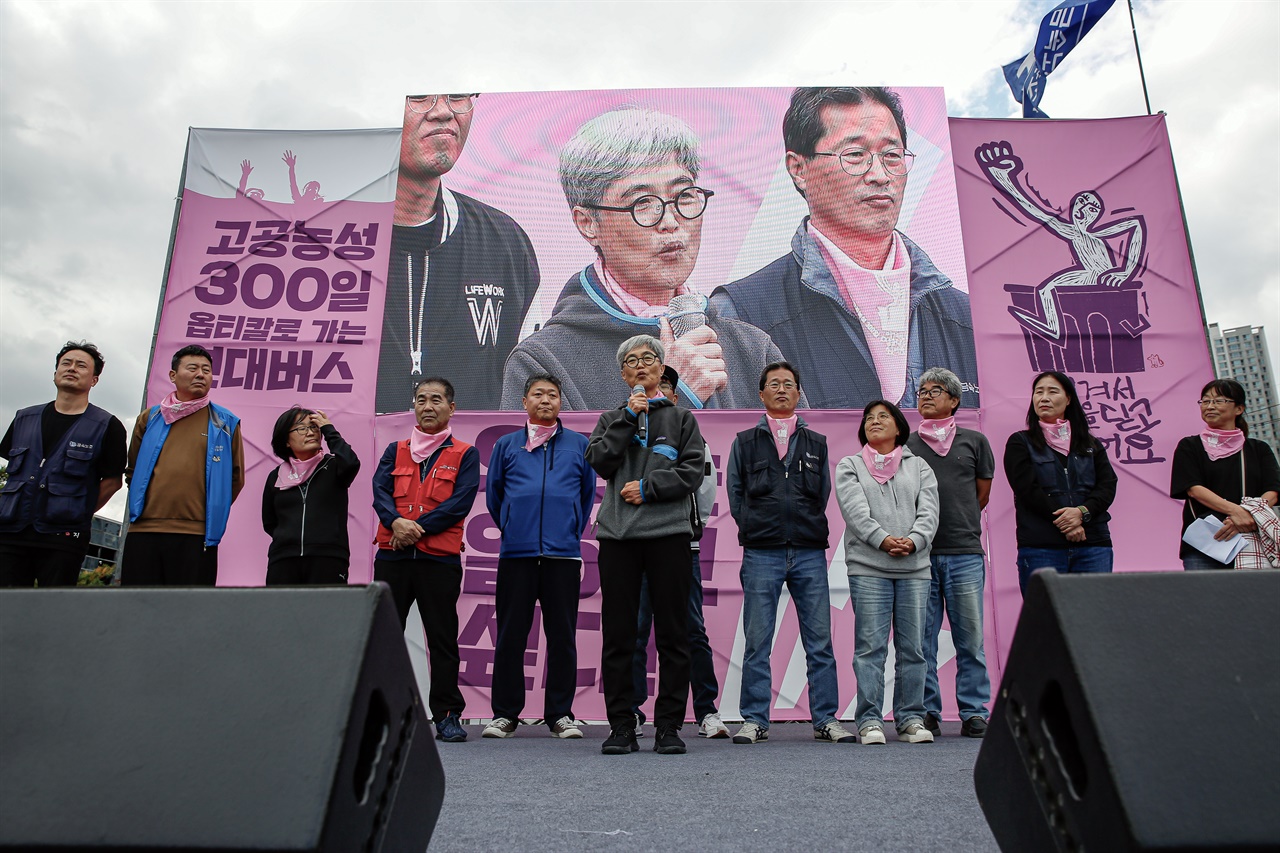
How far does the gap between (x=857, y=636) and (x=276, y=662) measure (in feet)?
9.30

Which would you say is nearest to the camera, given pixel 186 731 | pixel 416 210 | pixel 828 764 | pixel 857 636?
pixel 186 731

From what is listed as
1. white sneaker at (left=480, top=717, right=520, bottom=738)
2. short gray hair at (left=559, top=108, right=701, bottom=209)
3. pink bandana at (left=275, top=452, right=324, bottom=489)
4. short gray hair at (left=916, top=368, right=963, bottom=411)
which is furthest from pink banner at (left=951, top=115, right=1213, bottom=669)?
pink bandana at (left=275, top=452, right=324, bottom=489)

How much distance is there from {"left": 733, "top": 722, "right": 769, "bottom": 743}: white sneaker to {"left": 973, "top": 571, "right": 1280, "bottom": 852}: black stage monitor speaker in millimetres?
2184

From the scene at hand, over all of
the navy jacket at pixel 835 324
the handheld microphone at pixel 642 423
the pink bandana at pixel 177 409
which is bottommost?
the handheld microphone at pixel 642 423

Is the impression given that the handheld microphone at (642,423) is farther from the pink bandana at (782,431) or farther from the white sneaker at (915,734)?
the white sneaker at (915,734)

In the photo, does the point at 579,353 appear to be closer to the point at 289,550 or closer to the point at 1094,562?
the point at 289,550

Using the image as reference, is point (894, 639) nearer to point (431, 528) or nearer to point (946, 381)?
point (946, 381)

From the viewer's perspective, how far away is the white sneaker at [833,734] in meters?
3.29

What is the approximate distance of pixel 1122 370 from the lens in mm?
4621

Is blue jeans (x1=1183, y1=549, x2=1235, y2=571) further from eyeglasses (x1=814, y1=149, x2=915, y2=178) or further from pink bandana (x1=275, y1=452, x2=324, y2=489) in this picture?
pink bandana (x1=275, y1=452, x2=324, y2=489)

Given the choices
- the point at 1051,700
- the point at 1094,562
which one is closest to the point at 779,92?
the point at 1094,562

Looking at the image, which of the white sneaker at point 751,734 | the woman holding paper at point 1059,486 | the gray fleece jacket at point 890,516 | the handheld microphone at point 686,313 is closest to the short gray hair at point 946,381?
the woman holding paper at point 1059,486

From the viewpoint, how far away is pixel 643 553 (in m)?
3.02

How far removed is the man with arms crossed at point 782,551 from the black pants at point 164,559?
2121mm
